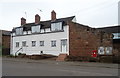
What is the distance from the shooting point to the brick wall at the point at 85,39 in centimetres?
2639

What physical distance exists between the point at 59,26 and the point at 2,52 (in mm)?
19160

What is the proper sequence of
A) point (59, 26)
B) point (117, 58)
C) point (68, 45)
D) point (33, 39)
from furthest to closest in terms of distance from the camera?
1. point (33, 39)
2. point (59, 26)
3. point (68, 45)
4. point (117, 58)

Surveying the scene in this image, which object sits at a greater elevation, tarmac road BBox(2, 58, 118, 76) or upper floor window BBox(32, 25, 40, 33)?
upper floor window BBox(32, 25, 40, 33)

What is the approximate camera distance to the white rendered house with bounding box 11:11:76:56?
107ft

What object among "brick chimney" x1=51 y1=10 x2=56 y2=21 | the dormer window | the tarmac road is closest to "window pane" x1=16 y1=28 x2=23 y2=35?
"brick chimney" x1=51 y1=10 x2=56 y2=21

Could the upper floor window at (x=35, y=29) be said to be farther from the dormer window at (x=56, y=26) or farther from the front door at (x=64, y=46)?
the front door at (x=64, y=46)

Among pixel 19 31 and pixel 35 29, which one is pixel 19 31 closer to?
pixel 19 31

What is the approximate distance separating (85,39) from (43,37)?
10.4 metres

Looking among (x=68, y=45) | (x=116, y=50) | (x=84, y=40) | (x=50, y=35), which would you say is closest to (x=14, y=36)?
(x=50, y=35)

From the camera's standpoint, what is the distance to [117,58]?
22.2m

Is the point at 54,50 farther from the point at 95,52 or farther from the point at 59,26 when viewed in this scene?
the point at 95,52

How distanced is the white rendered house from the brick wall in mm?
1160

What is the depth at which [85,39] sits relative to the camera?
28688 millimetres

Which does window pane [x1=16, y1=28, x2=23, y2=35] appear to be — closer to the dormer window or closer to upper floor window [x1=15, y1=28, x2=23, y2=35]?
upper floor window [x1=15, y1=28, x2=23, y2=35]
